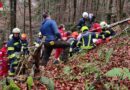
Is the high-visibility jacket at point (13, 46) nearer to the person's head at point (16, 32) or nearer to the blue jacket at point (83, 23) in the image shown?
the person's head at point (16, 32)

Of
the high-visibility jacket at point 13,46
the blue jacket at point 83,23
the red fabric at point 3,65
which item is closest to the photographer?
the high-visibility jacket at point 13,46

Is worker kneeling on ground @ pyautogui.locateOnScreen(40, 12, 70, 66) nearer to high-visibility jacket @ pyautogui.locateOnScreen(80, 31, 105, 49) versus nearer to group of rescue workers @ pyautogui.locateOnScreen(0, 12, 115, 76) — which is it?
group of rescue workers @ pyautogui.locateOnScreen(0, 12, 115, 76)

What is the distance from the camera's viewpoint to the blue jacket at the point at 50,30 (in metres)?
11.1

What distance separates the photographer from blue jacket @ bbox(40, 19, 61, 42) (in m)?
11.1

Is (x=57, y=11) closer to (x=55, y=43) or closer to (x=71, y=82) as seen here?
(x=55, y=43)

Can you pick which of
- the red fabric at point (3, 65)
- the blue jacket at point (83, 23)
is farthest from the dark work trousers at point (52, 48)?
the blue jacket at point (83, 23)

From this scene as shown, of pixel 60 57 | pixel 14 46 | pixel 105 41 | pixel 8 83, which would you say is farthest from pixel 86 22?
pixel 8 83

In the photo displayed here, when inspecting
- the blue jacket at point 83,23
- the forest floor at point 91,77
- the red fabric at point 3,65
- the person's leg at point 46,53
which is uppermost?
the forest floor at point 91,77

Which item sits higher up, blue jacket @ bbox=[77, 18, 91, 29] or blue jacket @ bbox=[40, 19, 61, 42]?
blue jacket @ bbox=[40, 19, 61, 42]

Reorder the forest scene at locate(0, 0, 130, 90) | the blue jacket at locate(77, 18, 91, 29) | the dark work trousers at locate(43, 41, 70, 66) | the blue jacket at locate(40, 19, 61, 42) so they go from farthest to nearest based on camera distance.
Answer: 1. the blue jacket at locate(77, 18, 91, 29)
2. the dark work trousers at locate(43, 41, 70, 66)
3. the blue jacket at locate(40, 19, 61, 42)
4. the forest scene at locate(0, 0, 130, 90)

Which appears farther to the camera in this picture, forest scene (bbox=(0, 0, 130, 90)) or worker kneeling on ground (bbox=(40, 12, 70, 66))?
worker kneeling on ground (bbox=(40, 12, 70, 66))

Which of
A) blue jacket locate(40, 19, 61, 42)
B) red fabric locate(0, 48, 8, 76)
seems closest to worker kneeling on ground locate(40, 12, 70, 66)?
blue jacket locate(40, 19, 61, 42)

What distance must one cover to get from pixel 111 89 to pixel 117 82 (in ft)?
1.82

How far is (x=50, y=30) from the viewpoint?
11289mm
